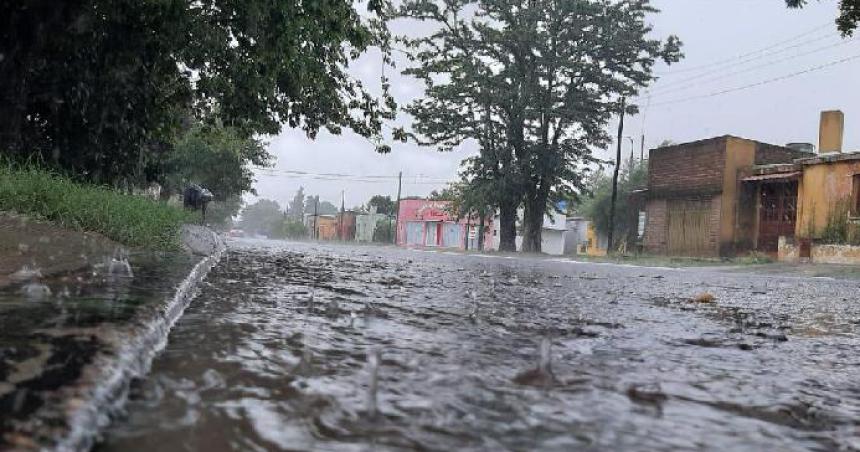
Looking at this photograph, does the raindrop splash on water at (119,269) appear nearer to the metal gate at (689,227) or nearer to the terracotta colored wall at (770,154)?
the metal gate at (689,227)

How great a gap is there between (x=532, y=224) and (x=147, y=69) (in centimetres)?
2357

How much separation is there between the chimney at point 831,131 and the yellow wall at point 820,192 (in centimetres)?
321

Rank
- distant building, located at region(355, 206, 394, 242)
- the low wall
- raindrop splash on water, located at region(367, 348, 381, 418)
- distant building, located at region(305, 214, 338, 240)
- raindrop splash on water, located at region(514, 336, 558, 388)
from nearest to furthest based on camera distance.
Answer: raindrop splash on water, located at region(367, 348, 381, 418) < raindrop splash on water, located at region(514, 336, 558, 388) < the low wall < distant building, located at region(355, 206, 394, 242) < distant building, located at region(305, 214, 338, 240)

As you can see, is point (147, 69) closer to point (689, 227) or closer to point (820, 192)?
point (820, 192)

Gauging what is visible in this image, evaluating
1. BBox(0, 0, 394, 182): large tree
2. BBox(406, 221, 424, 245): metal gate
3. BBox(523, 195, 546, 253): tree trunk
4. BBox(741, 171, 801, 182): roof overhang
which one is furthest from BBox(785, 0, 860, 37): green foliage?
BBox(406, 221, 424, 245): metal gate

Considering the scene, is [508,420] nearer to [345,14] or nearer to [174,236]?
[174,236]

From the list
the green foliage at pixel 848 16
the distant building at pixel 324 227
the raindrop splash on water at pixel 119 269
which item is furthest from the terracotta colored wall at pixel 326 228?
the raindrop splash on water at pixel 119 269

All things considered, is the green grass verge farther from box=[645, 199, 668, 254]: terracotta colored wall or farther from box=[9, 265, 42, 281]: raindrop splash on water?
box=[645, 199, 668, 254]: terracotta colored wall

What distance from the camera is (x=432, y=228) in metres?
60.6

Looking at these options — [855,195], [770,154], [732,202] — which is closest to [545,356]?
[855,195]

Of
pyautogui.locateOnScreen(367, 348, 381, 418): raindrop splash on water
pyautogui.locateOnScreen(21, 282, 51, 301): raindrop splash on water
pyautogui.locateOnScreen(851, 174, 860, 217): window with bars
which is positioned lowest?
pyautogui.locateOnScreen(367, 348, 381, 418): raindrop splash on water

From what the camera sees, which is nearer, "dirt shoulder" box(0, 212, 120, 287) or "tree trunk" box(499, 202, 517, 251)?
"dirt shoulder" box(0, 212, 120, 287)

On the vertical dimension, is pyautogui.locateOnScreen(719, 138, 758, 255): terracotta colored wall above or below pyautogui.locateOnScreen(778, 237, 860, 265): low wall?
above

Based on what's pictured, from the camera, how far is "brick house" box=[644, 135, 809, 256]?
25859 millimetres
